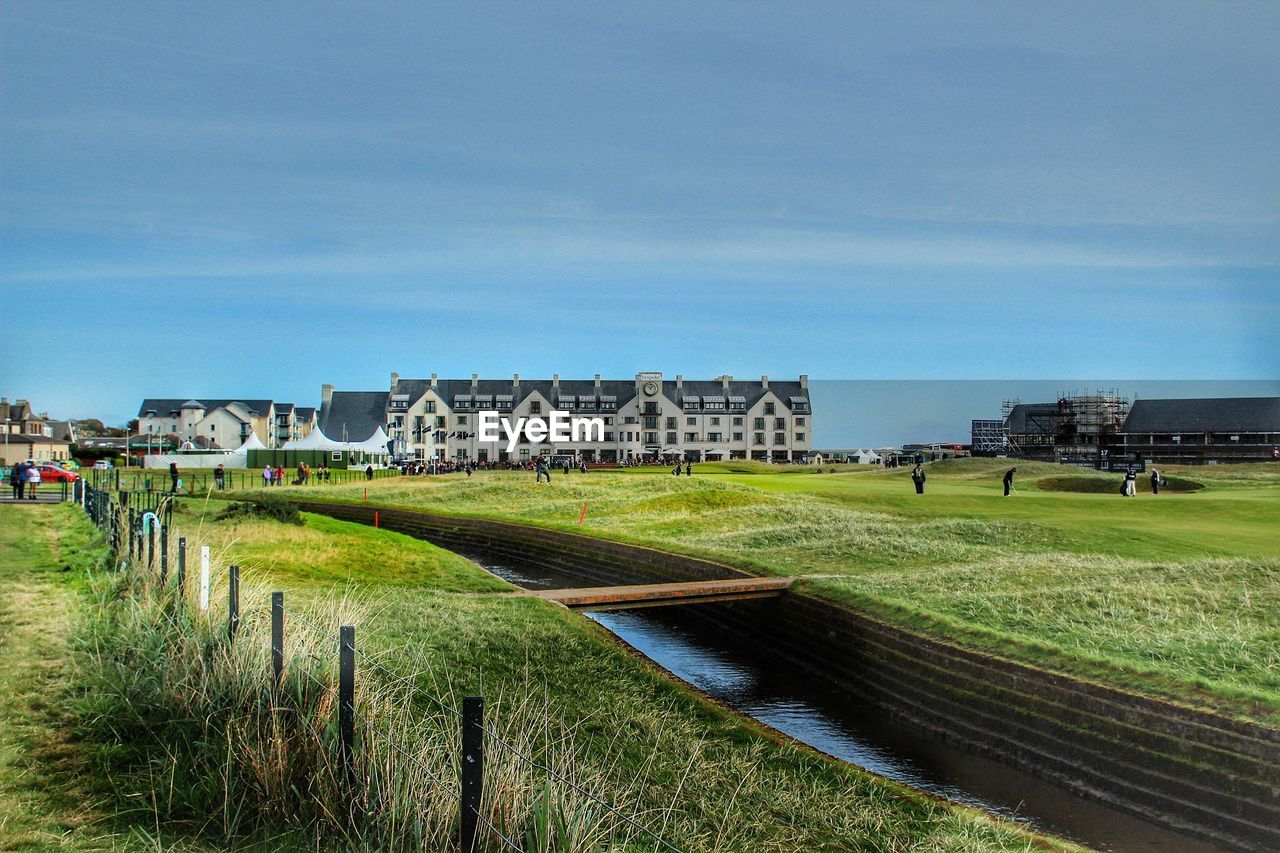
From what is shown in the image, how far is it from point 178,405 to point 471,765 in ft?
360

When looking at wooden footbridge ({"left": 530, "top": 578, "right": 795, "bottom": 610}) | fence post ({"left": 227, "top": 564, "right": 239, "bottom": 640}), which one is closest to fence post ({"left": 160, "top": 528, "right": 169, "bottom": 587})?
fence post ({"left": 227, "top": 564, "right": 239, "bottom": 640})

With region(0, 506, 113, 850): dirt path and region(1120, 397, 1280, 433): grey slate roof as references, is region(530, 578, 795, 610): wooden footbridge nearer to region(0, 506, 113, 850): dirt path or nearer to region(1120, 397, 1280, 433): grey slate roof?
region(0, 506, 113, 850): dirt path

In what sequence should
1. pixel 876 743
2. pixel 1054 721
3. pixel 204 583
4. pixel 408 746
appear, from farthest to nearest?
pixel 876 743
pixel 1054 721
pixel 204 583
pixel 408 746

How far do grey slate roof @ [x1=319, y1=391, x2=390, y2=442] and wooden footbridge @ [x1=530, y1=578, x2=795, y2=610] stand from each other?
9084 cm

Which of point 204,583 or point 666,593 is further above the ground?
point 204,583

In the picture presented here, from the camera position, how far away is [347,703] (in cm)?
748

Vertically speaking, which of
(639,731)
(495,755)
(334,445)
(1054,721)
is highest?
(334,445)

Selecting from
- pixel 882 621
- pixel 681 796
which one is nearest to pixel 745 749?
pixel 681 796

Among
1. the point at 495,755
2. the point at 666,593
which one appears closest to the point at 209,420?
the point at 666,593

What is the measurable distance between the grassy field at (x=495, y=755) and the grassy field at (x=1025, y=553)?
4.44m

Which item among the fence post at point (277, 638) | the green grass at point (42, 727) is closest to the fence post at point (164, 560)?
the green grass at point (42, 727)

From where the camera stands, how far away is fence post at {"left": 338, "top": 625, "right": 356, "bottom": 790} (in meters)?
7.27

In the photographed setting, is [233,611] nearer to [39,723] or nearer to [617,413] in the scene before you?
[39,723]

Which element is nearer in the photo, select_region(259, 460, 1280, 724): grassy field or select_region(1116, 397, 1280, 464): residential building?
select_region(259, 460, 1280, 724): grassy field
